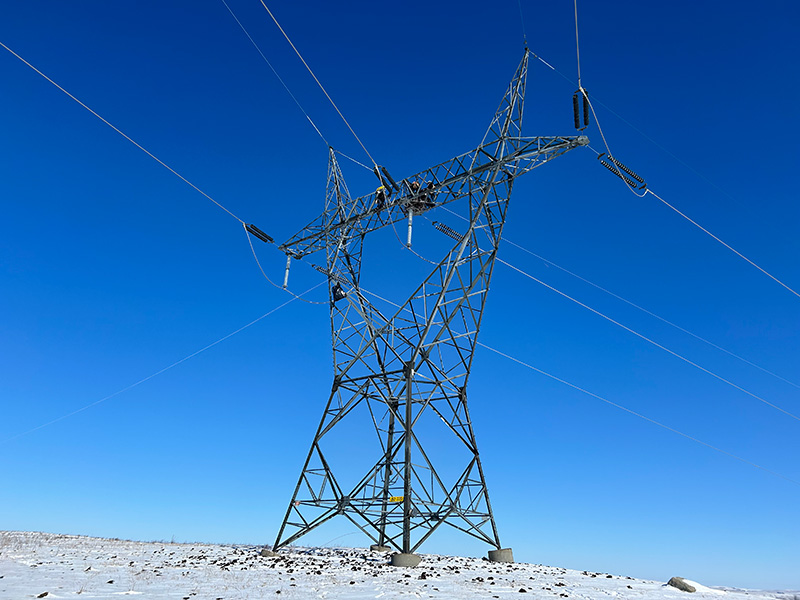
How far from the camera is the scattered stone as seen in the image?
18.5m

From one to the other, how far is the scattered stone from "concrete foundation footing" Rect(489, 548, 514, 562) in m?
6.37

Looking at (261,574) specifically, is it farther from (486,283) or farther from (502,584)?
(486,283)

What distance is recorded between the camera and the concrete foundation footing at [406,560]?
67.7 feet

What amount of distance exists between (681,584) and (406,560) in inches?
362

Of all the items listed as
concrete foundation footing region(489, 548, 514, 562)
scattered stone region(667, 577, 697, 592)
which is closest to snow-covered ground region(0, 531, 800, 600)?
scattered stone region(667, 577, 697, 592)

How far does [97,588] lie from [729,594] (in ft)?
60.6

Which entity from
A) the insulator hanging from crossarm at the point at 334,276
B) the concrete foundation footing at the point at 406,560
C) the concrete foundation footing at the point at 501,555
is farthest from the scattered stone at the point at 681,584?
the insulator hanging from crossarm at the point at 334,276

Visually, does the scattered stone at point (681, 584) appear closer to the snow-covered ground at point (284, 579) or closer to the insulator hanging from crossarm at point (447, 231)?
the snow-covered ground at point (284, 579)

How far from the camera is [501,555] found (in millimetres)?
23812

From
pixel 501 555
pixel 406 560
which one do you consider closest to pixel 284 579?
pixel 406 560

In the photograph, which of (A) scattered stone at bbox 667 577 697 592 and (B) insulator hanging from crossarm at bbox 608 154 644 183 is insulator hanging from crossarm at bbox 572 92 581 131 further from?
→ (A) scattered stone at bbox 667 577 697 592

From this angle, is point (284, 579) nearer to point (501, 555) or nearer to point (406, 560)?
point (406, 560)

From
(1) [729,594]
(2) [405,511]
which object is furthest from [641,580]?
(2) [405,511]

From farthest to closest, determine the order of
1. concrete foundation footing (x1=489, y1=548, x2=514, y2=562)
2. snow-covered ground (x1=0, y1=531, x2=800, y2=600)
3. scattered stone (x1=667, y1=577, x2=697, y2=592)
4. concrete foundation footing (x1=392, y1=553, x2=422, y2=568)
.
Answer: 1. concrete foundation footing (x1=489, y1=548, x2=514, y2=562)
2. concrete foundation footing (x1=392, y1=553, x2=422, y2=568)
3. scattered stone (x1=667, y1=577, x2=697, y2=592)
4. snow-covered ground (x1=0, y1=531, x2=800, y2=600)
